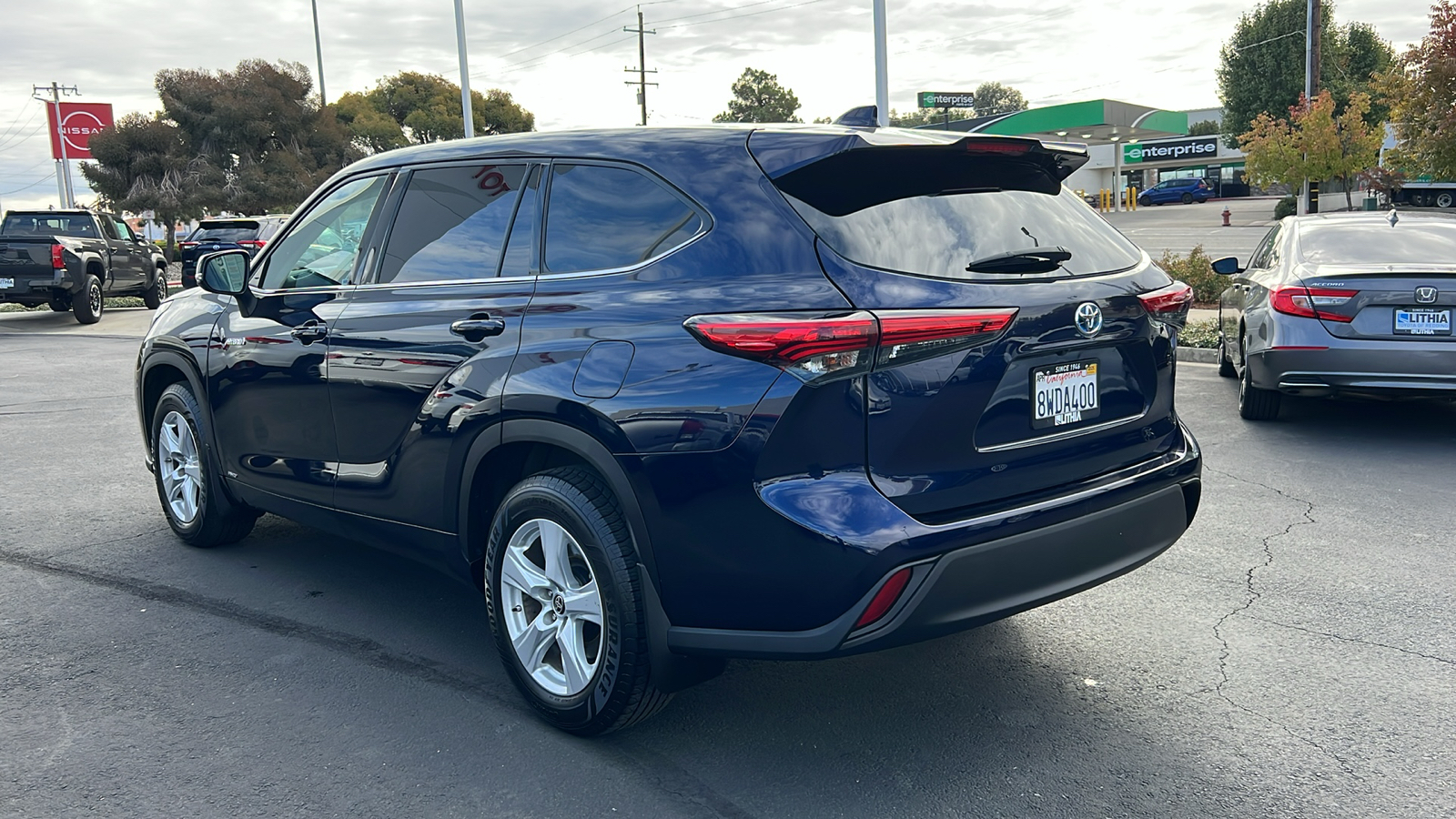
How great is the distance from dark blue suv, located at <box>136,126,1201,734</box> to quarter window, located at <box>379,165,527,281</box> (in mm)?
13

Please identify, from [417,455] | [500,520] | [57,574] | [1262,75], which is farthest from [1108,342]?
[1262,75]

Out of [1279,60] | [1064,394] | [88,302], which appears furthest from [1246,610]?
[1279,60]

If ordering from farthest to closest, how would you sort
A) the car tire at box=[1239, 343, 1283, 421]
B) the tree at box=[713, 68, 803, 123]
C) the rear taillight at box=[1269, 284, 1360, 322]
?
the tree at box=[713, 68, 803, 123] → the car tire at box=[1239, 343, 1283, 421] → the rear taillight at box=[1269, 284, 1360, 322]

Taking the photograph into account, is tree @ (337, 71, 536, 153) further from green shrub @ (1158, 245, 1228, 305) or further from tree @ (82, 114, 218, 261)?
green shrub @ (1158, 245, 1228, 305)

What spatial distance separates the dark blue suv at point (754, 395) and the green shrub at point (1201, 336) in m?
8.87

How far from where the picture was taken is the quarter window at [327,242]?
14.7 feet

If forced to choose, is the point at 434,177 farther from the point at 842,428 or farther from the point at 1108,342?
the point at 1108,342

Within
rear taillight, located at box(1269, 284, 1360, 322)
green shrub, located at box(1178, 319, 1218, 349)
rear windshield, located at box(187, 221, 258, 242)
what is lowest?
green shrub, located at box(1178, 319, 1218, 349)

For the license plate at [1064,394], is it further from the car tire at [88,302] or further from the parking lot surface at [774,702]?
the car tire at [88,302]

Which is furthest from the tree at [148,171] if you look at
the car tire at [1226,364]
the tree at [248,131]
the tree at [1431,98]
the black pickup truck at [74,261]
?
the car tire at [1226,364]

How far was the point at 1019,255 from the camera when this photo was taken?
129 inches

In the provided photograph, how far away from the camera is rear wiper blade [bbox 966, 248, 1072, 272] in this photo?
3207mm

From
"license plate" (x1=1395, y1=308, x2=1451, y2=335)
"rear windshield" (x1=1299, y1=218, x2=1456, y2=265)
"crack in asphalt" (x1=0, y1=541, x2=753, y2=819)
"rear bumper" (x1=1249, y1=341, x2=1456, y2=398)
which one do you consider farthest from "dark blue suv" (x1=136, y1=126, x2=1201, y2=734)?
"rear windshield" (x1=1299, y1=218, x2=1456, y2=265)

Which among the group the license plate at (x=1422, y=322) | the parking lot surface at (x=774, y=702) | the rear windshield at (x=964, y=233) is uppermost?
the rear windshield at (x=964, y=233)
